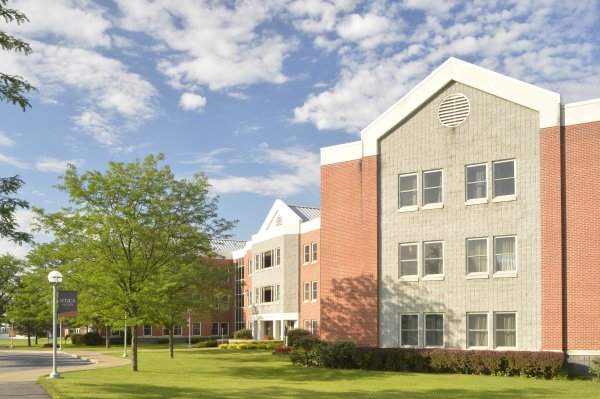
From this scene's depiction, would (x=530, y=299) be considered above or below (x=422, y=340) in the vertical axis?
above

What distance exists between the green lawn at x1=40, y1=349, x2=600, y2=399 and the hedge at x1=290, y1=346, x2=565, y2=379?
1.15 m

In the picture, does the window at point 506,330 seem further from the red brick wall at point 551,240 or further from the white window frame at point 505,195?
the white window frame at point 505,195

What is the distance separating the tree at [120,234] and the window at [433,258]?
12004mm

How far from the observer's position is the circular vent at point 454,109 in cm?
3434

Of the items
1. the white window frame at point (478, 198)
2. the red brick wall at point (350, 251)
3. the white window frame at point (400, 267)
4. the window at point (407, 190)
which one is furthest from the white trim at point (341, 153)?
the white window frame at point (478, 198)

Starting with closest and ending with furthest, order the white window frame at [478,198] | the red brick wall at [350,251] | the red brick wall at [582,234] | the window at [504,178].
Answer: the red brick wall at [582,234] < the window at [504,178] < the white window frame at [478,198] < the red brick wall at [350,251]

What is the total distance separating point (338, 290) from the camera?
38281 millimetres

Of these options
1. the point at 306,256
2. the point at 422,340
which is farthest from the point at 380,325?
the point at 306,256

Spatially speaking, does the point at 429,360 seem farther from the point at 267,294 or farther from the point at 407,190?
the point at 267,294

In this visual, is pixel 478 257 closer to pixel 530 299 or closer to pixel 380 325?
pixel 530 299

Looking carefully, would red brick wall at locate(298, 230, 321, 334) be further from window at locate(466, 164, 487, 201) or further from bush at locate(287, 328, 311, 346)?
window at locate(466, 164, 487, 201)

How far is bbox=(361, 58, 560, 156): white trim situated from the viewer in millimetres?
31844

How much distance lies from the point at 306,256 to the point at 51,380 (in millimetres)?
31157

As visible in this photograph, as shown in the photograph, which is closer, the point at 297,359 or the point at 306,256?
the point at 297,359
